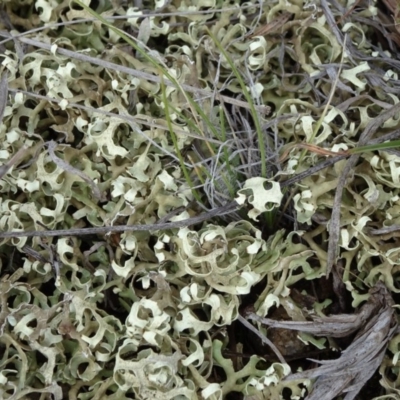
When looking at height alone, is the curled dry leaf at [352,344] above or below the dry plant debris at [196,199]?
below

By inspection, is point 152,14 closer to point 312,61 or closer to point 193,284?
point 312,61

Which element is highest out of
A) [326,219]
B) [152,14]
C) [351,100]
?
[152,14]

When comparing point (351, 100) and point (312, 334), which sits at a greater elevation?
point (351, 100)

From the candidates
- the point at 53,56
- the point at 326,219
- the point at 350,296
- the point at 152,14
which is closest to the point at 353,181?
the point at 326,219

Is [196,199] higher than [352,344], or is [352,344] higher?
[196,199]

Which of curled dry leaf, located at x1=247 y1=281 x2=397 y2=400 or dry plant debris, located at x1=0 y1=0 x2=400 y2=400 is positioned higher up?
dry plant debris, located at x1=0 y1=0 x2=400 y2=400
